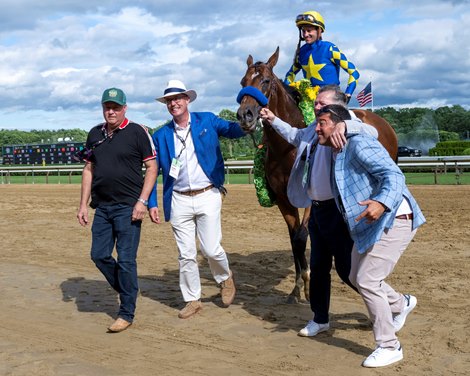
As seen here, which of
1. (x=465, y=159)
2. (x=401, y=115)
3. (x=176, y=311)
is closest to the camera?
(x=176, y=311)

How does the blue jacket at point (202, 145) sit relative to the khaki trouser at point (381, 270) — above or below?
above

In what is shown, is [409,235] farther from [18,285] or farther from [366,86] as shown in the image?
[366,86]

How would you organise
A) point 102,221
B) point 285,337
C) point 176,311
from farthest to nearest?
point 176,311 → point 102,221 → point 285,337

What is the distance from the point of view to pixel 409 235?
445 cm

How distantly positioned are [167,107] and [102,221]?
1240 mm

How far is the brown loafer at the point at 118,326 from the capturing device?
222 inches

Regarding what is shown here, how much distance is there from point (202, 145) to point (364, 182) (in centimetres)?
217

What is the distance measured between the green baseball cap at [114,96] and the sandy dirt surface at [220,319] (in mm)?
2030

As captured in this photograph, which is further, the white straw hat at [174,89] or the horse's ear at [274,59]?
the horse's ear at [274,59]

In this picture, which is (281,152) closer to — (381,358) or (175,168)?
(175,168)

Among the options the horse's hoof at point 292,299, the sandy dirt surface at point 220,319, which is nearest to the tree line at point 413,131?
the sandy dirt surface at point 220,319

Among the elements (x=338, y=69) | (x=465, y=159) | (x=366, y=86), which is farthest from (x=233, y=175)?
(x=338, y=69)

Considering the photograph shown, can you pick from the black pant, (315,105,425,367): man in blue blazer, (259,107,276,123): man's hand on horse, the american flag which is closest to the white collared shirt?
(259,107,276,123): man's hand on horse

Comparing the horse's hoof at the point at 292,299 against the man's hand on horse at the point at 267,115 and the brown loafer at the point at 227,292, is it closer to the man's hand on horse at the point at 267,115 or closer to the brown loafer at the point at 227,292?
the brown loafer at the point at 227,292
